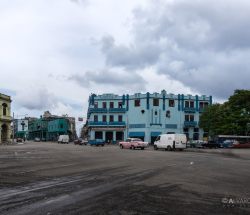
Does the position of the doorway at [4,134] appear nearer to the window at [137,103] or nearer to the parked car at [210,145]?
the window at [137,103]

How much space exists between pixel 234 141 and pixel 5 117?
1842 inches

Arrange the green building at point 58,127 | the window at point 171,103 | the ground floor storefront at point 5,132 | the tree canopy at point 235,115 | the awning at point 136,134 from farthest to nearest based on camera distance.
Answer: the green building at point 58,127
the window at point 171,103
the awning at point 136,134
the ground floor storefront at point 5,132
the tree canopy at point 235,115

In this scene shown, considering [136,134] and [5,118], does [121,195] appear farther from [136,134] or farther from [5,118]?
[136,134]

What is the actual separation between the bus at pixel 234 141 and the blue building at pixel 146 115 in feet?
69.8

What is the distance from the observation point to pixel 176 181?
1459cm

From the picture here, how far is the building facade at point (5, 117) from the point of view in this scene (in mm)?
87438

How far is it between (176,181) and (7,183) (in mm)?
5588

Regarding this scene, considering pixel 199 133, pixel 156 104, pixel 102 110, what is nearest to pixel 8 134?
pixel 102 110

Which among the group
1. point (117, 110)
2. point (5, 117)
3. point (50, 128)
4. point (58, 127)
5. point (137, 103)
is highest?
point (137, 103)

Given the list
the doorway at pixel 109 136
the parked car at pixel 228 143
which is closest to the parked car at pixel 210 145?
the parked car at pixel 228 143

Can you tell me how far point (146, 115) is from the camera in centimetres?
9525

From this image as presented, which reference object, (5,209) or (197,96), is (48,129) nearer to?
(197,96)

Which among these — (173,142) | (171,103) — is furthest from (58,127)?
(173,142)

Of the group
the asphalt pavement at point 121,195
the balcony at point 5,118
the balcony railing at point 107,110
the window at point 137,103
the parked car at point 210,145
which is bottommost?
the parked car at point 210,145
